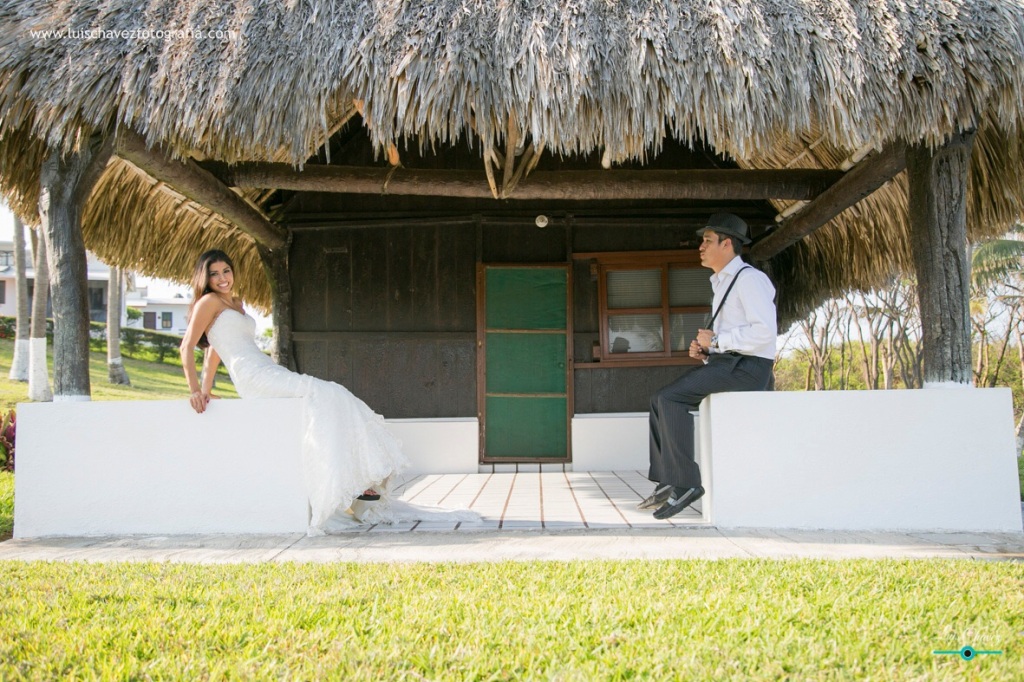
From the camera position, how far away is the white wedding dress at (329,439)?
3.67 m

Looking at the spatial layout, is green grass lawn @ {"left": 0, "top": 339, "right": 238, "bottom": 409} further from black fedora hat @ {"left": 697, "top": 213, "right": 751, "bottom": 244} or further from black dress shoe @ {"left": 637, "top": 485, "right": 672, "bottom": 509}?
black fedora hat @ {"left": 697, "top": 213, "right": 751, "bottom": 244}

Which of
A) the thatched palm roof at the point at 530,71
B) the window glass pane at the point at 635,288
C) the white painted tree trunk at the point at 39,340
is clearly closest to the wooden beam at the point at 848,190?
the thatched palm roof at the point at 530,71

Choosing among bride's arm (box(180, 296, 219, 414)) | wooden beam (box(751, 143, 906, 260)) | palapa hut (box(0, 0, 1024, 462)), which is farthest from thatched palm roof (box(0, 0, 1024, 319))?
bride's arm (box(180, 296, 219, 414))

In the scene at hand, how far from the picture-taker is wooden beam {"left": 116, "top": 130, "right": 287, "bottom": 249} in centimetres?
403

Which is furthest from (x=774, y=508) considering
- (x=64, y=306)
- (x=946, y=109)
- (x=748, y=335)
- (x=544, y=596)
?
(x=64, y=306)

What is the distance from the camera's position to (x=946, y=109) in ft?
12.0

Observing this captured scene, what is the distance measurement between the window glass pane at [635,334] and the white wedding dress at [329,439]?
2794 millimetres

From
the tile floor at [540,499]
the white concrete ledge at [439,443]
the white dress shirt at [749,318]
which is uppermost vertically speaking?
the white dress shirt at [749,318]

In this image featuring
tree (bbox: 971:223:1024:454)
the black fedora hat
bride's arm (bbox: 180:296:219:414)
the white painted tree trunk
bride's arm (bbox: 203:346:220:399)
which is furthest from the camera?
tree (bbox: 971:223:1024:454)

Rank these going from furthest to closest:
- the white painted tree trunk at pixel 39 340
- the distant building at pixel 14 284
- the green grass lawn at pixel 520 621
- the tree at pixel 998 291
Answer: the distant building at pixel 14 284 → the tree at pixel 998 291 → the white painted tree trunk at pixel 39 340 → the green grass lawn at pixel 520 621

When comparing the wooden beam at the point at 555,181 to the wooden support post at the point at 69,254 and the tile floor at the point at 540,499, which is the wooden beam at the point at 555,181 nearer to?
the wooden support post at the point at 69,254

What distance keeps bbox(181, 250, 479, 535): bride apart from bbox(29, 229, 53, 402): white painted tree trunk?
9.56m

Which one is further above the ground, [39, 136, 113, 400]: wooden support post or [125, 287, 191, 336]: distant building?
[125, 287, 191, 336]: distant building

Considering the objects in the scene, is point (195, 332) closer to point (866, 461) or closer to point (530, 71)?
point (530, 71)
